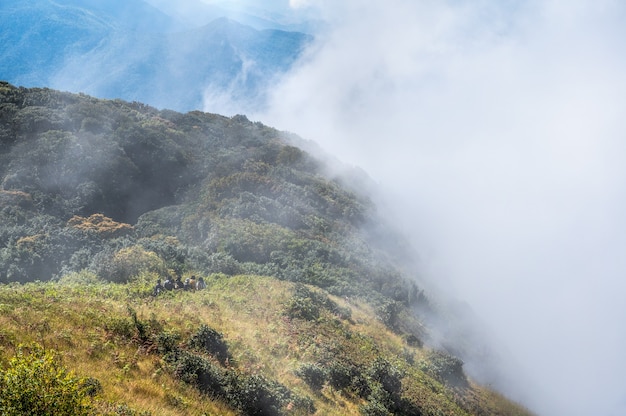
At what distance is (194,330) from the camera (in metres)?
17.2

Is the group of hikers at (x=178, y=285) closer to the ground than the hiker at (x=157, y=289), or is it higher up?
higher up

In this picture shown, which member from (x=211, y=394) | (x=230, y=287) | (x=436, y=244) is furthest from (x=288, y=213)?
(x=436, y=244)

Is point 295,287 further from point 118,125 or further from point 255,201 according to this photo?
point 118,125

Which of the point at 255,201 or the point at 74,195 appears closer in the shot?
the point at 74,195

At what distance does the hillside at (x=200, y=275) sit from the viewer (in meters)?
12.9

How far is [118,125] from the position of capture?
6106cm

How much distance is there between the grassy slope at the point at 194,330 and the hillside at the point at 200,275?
94mm

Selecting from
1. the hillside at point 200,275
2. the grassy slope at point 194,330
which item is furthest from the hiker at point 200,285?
the grassy slope at point 194,330

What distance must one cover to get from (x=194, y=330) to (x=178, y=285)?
1041 centimetres

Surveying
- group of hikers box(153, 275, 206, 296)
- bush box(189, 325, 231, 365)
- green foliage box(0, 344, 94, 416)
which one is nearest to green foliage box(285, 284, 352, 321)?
group of hikers box(153, 275, 206, 296)

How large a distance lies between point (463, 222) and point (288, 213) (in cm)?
11414

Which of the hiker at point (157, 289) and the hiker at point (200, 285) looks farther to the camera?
the hiker at point (200, 285)

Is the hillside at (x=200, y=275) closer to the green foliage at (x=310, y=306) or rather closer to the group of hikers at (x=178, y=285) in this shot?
the green foliage at (x=310, y=306)

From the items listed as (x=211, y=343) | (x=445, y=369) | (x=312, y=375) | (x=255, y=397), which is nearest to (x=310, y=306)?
(x=312, y=375)
